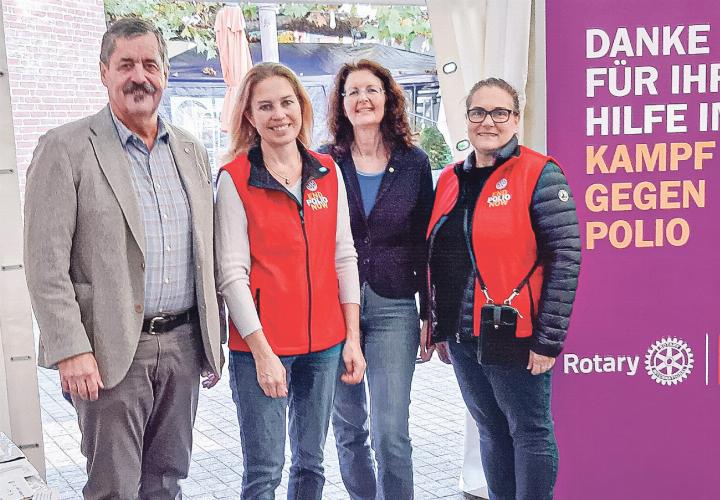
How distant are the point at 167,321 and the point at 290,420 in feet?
1.61

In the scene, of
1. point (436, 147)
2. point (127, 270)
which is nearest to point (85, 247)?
point (127, 270)

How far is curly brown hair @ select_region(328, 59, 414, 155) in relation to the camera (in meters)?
2.12

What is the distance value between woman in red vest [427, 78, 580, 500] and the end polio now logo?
0.45m

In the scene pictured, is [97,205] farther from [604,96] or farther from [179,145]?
[604,96]

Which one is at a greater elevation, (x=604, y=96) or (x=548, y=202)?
(x=604, y=96)

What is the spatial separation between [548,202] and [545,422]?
0.65 metres

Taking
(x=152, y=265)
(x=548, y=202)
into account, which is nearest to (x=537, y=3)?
(x=548, y=202)

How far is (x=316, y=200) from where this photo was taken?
196cm

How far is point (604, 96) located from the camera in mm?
2334

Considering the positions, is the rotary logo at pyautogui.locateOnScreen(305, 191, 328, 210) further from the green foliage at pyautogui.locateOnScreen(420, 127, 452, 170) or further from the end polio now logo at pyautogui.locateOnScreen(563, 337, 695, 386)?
the green foliage at pyautogui.locateOnScreen(420, 127, 452, 170)

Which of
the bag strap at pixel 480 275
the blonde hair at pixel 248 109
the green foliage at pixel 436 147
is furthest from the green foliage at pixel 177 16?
the bag strap at pixel 480 275

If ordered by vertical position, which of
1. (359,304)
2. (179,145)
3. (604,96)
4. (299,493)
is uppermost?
(604,96)

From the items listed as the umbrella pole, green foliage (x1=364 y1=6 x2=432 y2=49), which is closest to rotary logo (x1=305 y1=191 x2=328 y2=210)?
the umbrella pole

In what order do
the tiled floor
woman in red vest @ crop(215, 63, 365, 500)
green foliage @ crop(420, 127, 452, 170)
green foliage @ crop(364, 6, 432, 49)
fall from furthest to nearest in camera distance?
green foliage @ crop(364, 6, 432, 49) → green foliage @ crop(420, 127, 452, 170) → the tiled floor → woman in red vest @ crop(215, 63, 365, 500)
